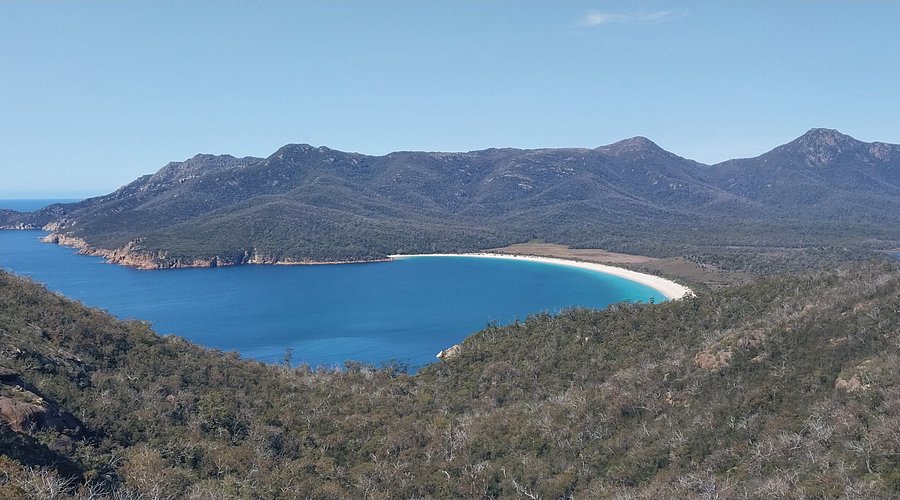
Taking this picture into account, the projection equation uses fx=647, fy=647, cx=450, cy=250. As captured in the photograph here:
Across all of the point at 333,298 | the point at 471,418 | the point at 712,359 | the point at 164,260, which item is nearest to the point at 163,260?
the point at 164,260

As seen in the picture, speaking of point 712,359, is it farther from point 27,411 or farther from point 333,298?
point 333,298

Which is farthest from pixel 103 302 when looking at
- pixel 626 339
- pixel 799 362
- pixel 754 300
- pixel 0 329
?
pixel 799 362

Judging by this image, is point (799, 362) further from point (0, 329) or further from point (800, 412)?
point (0, 329)

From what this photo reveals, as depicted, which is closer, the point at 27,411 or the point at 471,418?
the point at 27,411

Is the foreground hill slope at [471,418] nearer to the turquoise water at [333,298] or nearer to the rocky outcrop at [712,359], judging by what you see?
the rocky outcrop at [712,359]

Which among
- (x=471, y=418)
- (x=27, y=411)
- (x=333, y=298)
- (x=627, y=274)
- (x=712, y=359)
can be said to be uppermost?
(x=27, y=411)

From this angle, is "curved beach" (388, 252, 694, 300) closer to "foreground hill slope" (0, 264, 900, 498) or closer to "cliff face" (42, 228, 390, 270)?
"cliff face" (42, 228, 390, 270)
